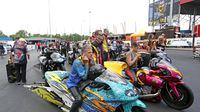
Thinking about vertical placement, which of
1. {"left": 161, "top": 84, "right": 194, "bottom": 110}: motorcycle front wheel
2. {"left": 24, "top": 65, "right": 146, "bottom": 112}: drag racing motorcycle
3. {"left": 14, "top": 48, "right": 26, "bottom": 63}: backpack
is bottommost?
{"left": 161, "top": 84, "right": 194, "bottom": 110}: motorcycle front wheel

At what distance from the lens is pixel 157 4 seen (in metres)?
56.8

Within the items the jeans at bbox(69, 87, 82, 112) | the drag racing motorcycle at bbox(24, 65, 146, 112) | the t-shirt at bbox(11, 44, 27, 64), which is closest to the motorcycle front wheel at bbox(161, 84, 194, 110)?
the drag racing motorcycle at bbox(24, 65, 146, 112)

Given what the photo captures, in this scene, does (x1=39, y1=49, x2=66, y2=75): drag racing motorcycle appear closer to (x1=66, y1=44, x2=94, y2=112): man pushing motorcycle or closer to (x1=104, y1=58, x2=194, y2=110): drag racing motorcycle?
(x1=104, y1=58, x2=194, y2=110): drag racing motorcycle

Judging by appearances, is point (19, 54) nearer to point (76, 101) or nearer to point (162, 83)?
point (76, 101)

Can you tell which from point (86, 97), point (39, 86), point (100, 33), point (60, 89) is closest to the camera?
point (86, 97)

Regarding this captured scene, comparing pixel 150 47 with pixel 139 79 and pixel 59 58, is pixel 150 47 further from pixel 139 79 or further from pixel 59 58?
pixel 59 58

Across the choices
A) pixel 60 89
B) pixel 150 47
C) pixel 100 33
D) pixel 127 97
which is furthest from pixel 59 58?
pixel 127 97

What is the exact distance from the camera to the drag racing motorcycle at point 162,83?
5.40 metres

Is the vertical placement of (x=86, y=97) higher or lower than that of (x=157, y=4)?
lower

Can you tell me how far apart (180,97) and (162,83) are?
50cm

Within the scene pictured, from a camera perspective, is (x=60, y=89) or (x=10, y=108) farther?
(x=10, y=108)

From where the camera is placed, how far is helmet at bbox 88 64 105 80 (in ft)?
14.9

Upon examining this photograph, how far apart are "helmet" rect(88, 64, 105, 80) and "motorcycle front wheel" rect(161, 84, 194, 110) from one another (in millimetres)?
1958

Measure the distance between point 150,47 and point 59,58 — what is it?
3.44 metres
